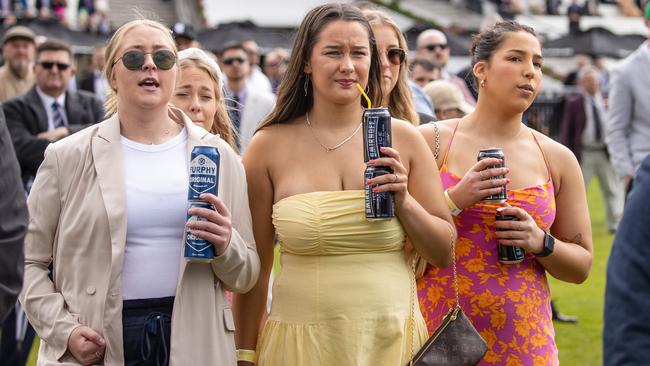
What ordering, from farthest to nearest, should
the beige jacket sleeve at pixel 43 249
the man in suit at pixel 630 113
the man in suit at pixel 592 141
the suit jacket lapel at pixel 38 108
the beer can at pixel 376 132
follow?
the man in suit at pixel 592 141 < the suit jacket lapel at pixel 38 108 < the man in suit at pixel 630 113 < the beige jacket sleeve at pixel 43 249 < the beer can at pixel 376 132

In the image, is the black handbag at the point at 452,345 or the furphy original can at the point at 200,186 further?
the black handbag at the point at 452,345

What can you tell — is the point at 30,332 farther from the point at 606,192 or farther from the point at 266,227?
the point at 606,192

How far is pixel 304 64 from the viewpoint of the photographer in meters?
4.72

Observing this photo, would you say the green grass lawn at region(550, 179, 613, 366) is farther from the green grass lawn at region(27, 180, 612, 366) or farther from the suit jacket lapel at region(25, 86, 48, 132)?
the suit jacket lapel at region(25, 86, 48, 132)

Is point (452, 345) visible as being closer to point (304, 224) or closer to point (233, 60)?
point (304, 224)

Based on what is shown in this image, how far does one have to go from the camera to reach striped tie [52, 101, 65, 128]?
30.4 feet

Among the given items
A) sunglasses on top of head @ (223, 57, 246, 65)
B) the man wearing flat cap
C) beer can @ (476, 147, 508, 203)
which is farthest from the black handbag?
the man wearing flat cap

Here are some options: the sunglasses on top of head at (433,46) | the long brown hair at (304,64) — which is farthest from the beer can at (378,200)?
the sunglasses on top of head at (433,46)

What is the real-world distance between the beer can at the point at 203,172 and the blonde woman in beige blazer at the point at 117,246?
0.28 ft

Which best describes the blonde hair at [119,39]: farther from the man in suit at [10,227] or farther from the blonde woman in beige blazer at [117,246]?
the man in suit at [10,227]

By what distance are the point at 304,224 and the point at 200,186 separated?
0.57 m

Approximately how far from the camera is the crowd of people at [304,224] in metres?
4.23

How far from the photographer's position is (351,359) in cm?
437

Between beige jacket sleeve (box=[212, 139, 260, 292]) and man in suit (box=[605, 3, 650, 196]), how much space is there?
4740mm
